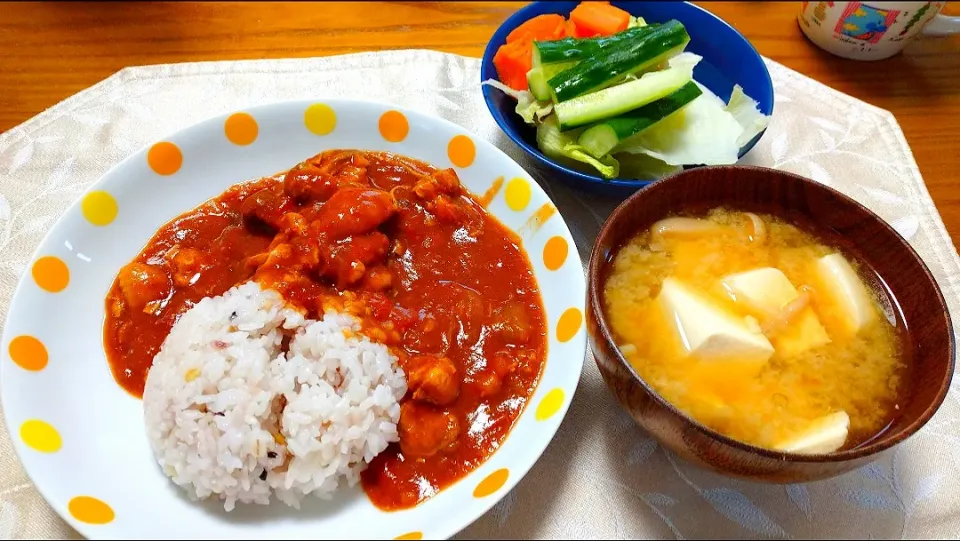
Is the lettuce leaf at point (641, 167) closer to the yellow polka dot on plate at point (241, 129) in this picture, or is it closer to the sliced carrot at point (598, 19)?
the sliced carrot at point (598, 19)

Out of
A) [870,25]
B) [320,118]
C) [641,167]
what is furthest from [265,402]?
[870,25]

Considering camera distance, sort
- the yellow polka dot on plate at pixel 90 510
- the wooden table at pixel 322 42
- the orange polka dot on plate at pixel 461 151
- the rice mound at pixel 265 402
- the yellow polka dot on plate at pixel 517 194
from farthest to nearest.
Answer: the wooden table at pixel 322 42 < the orange polka dot on plate at pixel 461 151 < the yellow polka dot on plate at pixel 517 194 < the rice mound at pixel 265 402 < the yellow polka dot on plate at pixel 90 510

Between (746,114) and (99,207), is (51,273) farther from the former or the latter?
(746,114)

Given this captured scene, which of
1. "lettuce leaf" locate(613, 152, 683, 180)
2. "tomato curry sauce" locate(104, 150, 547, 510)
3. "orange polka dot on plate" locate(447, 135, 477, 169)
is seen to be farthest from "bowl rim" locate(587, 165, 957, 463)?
"orange polka dot on plate" locate(447, 135, 477, 169)

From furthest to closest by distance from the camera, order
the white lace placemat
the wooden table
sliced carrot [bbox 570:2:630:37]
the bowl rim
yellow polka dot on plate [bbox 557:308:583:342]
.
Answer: the wooden table
sliced carrot [bbox 570:2:630:37]
yellow polka dot on plate [bbox 557:308:583:342]
the white lace placemat
the bowl rim

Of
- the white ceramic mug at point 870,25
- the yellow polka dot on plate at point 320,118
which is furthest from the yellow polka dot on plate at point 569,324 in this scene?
the white ceramic mug at point 870,25

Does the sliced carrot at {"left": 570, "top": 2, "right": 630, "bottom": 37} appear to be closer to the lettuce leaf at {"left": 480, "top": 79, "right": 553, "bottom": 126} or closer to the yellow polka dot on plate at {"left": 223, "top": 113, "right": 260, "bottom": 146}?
the lettuce leaf at {"left": 480, "top": 79, "right": 553, "bottom": 126}

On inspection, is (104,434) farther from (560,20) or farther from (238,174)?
(560,20)
